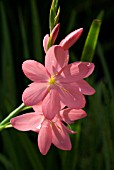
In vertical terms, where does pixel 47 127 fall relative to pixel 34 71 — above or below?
below

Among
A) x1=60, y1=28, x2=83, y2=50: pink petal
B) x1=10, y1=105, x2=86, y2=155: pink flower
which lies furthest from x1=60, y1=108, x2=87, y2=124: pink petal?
x1=60, y1=28, x2=83, y2=50: pink petal

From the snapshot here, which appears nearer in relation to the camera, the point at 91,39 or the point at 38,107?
the point at 38,107

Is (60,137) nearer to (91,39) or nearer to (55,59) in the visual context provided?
(55,59)

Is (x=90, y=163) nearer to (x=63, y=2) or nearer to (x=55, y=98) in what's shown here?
(x=55, y=98)

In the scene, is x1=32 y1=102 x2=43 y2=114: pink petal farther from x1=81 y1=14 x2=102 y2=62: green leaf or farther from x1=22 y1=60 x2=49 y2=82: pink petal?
x1=81 y1=14 x2=102 y2=62: green leaf

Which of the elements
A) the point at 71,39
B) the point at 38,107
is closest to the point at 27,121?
the point at 38,107

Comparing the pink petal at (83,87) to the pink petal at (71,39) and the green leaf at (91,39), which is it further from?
the green leaf at (91,39)

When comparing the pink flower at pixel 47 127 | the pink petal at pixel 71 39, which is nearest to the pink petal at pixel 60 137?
the pink flower at pixel 47 127
